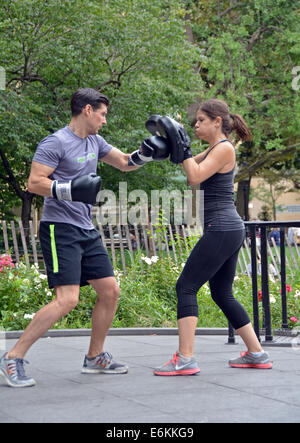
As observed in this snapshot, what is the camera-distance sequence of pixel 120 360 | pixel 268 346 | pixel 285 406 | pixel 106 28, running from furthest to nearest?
pixel 106 28
pixel 268 346
pixel 120 360
pixel 285 406

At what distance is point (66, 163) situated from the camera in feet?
15.3

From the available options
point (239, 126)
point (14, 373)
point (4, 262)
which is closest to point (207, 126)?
point (239, 126)

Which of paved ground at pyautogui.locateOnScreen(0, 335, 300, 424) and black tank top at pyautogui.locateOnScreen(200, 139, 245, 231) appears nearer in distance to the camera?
paved ground at pyautogui.locateOnScreen(0, 335, 300, 424)

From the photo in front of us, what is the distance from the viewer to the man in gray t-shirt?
4434mm

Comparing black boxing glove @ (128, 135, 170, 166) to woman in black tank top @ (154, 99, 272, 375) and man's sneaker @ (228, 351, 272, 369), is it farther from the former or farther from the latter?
man's sneaker @ (228, 351, 272, 369)

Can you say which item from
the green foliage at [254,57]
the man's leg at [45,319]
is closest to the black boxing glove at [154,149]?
the man's leg at [45,319]

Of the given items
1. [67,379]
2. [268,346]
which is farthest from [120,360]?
[268,346]

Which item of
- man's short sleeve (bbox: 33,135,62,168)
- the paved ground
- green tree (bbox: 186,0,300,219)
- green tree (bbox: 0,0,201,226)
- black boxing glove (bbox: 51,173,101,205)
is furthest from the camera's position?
green tree (bbox: 186,0,300,219)

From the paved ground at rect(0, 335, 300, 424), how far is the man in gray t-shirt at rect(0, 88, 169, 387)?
25 centimetres

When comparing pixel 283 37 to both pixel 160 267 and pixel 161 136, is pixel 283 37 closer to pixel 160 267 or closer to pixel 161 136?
pixel 160 267

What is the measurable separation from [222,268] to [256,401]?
4.47 ft

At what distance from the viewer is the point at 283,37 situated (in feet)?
78.0

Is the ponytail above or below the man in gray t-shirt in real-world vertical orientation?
above

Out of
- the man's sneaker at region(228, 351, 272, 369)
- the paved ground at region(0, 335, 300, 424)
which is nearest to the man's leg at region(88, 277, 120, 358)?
the paved ground at region(0, 335, 300, 424)
